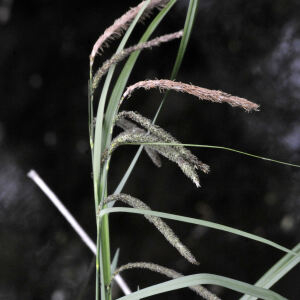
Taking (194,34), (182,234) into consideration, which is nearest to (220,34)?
(194,34)

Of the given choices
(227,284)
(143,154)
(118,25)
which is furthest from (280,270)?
(143,154)

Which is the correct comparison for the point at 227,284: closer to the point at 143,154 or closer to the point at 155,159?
the point at 155,159

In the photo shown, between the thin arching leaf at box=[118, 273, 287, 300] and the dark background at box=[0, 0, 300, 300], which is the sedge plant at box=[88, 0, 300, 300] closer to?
the thin arching leaf at box=[118, 273, 287, 300]

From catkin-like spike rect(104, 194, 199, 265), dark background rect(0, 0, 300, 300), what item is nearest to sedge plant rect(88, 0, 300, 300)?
catkin-like spike rect(104, 194, 199, 265)

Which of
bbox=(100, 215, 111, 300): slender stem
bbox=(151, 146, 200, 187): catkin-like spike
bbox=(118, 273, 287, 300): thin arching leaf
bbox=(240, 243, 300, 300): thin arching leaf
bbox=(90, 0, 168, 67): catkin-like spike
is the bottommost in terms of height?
bbox=(240, 243, 300, 300): thin arching leaf

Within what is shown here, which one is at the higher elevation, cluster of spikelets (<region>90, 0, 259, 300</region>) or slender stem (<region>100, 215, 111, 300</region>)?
cluster of spikelets (<region>90, 0, 259, 300</region>)

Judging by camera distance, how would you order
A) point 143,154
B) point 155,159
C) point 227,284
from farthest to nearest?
point 143,154 → point 155,159 → point 227,284

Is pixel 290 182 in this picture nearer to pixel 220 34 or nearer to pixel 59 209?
pixel 220 34

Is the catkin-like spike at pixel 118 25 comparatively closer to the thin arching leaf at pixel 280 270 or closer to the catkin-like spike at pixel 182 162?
the catkin-like spike at pixel 182 162
